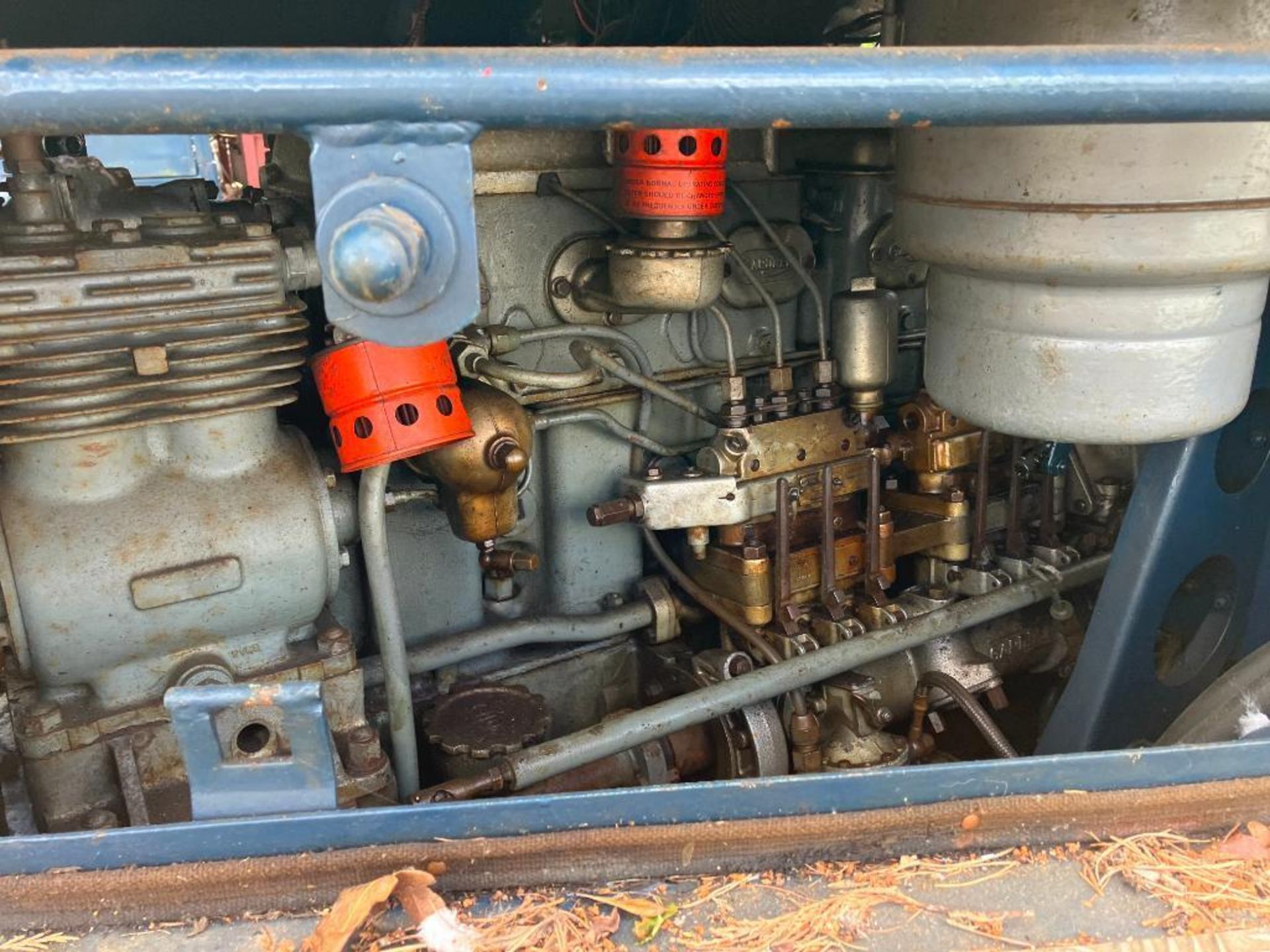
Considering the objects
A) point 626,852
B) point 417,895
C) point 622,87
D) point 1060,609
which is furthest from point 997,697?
point 622,87

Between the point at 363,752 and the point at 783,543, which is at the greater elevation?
the point at 783,543

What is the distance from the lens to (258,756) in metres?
0.85

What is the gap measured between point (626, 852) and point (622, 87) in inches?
24.2

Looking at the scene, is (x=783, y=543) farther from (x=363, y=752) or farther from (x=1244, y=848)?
(x=1244, y=848)

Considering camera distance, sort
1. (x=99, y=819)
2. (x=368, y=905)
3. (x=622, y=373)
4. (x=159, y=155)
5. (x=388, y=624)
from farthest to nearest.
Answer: (x=159, y=155)
(x=622, y=373)
(x=388, y=624)
(x=99, y=819)
(x=368, y=905)

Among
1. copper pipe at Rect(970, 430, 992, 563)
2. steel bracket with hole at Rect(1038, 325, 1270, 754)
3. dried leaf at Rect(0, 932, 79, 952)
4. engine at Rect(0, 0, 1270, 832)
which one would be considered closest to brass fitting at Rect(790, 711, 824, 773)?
engine at Rect(0, 0, 1270, 832)

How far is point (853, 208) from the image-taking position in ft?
5.99

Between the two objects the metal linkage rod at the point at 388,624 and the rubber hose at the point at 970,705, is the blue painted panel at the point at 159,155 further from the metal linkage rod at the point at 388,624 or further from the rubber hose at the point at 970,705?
the rubber hose at the point at 970,705

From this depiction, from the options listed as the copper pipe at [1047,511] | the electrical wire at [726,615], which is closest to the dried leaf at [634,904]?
the electrical wire at [726,615]

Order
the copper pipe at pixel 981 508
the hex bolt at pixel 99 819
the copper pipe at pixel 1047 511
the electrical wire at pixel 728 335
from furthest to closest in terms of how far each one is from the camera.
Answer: the copper pipe at pixel 1047 511, the copper pipe at pixel 981 508, the electrical wire at pixel 728 335, the hex bolt at pixel 99 819

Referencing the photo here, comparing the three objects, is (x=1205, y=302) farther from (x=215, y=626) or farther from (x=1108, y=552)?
(x=215, y=626)

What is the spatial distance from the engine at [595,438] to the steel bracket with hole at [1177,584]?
243 millimetres

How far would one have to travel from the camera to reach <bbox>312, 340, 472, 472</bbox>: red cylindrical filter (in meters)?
1.27

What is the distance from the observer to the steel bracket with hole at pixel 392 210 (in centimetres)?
68
